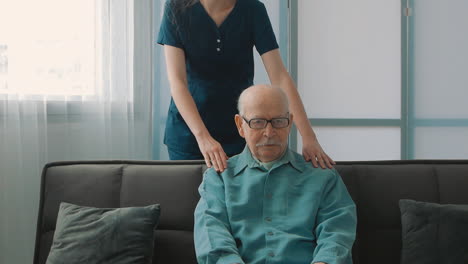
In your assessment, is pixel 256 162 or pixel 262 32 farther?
pixel 262 32

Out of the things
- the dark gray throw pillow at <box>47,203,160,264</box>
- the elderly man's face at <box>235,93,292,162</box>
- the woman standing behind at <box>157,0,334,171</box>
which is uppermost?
the woman standing behind at <box>157,0,334,171</box>

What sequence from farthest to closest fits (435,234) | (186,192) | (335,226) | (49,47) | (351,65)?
(351,65) < (49,47) < (186,192) < (435,234) < (335,226)

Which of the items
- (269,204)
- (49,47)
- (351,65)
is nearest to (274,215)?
(269,204)

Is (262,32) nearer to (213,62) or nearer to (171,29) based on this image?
(213,62)

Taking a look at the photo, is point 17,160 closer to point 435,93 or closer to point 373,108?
point 373,108

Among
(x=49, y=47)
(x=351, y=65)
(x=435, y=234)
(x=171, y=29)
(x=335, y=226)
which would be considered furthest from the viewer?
(x=351, y=65)

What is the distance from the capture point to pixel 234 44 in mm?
1933

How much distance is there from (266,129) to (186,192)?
426 mm

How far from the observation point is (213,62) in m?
1.94

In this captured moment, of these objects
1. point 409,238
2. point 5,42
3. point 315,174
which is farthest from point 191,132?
point 5,42

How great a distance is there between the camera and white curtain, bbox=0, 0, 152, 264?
7.73ft

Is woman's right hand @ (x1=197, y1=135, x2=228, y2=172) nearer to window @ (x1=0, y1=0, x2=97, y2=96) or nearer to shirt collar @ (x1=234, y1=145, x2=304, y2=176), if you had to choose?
shirt collar @ (x1=234, y1=145, x2=304, y2=176)

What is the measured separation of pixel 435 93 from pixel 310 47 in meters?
0.93

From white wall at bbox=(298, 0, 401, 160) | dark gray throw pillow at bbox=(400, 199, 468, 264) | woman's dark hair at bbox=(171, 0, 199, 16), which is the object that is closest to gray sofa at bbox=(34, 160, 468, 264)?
dark gray throw pillow at bbox=(400, 199, 468, 264)
